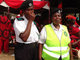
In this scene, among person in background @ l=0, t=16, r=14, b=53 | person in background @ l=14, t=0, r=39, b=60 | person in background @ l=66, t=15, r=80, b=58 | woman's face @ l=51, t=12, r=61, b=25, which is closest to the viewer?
person in background @ l=14, t=0, r=39, b=60

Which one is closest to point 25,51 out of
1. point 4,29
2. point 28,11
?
point 28,11

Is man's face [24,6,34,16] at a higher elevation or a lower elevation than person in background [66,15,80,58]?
higher

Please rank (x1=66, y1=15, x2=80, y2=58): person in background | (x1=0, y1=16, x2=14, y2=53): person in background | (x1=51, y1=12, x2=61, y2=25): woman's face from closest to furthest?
(x1=51, y1=12, x2=61, y2=25): woman's face, (x1=66, y1=15, x2=80, y2=58): person in background, (x1=0, y1=16, x2=14, y2=53): person in background

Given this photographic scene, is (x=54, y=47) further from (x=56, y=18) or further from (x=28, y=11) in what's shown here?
(x=28, y=11)

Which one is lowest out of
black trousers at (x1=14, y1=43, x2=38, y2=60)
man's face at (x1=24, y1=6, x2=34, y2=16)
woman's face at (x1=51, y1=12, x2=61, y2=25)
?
black trousers at (x1=14, y1=43, x2=38, y2=60)

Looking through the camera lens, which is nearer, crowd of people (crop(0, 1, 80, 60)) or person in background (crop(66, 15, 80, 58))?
crowd of people (crop(0, 1, 80, 60))

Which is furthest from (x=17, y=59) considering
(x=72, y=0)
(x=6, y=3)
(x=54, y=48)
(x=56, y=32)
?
(x=72, y=0)

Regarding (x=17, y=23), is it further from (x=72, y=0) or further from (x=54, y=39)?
(x=72, y=0)

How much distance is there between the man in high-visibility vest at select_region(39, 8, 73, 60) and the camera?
1671 mm

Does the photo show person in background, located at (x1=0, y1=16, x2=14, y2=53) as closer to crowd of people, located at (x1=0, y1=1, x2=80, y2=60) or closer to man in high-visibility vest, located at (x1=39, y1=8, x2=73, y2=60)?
crowd of people, located at (x1=0, y1=1, x2=80, y2=60)

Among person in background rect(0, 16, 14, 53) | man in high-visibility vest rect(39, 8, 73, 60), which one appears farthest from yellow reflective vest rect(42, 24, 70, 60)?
person in background rect(0, 16, 14, 53)

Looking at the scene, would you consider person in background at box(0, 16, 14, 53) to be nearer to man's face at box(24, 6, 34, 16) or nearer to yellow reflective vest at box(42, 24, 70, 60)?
man's face at box(24, 6, 34, 16)

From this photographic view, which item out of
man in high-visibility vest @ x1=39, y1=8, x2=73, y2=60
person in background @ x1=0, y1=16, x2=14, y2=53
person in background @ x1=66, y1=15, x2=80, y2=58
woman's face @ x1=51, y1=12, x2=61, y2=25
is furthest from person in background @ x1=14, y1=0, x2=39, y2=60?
person in background @ x1=0, y1=16, x2=14, y2=53

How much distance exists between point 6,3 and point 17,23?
433 centimetres
